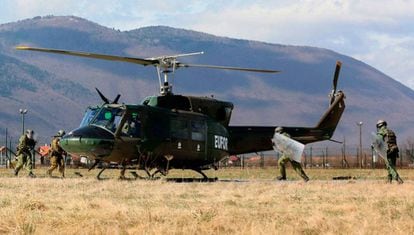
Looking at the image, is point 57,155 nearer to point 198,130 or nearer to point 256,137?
point 198,130

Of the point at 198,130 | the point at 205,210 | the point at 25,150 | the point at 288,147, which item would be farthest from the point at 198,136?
the point at 205,210

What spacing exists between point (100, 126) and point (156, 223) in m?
12.2

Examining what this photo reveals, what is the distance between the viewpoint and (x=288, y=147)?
84.1ft

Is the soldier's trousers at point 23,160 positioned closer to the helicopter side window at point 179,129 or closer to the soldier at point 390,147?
the helicopter side window at point 179,129

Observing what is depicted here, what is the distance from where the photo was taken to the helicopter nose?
2308cm

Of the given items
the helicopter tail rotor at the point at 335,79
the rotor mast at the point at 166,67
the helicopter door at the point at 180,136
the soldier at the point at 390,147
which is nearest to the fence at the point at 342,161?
the helicopter tail rotor at the point at 335,79

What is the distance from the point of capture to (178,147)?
25141 millimetres

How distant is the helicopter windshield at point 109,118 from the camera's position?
77.6 ft

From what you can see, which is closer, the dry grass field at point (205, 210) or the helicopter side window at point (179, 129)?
the dry grass field at point (205, 210)

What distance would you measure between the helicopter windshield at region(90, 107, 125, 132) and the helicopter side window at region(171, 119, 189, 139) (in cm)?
200

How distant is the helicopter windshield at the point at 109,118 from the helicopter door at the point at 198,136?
286cm

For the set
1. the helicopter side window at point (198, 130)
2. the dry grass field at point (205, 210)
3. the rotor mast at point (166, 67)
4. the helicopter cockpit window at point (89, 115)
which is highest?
the rotor mast at point (166, 67)

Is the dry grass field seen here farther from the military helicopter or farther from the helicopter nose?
the military helicopter

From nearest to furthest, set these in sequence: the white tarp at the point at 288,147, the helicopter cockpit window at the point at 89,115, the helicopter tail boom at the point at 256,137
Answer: the helicopter cockpit window at the point at 89,115, the white tarp at the point at 288,147, the helicopter tail boom at the point at 256,137
